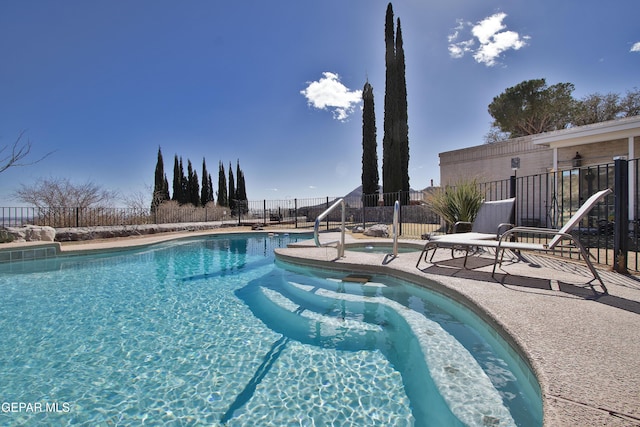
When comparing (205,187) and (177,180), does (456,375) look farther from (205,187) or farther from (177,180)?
(205,187)

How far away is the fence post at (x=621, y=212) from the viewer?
326cm

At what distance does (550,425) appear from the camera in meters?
0.93

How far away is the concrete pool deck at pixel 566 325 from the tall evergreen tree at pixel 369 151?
13076mm

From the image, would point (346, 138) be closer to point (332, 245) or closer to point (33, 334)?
point (332, 245)

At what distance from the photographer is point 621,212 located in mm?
3246

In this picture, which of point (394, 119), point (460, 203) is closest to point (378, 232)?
point (460, 203)

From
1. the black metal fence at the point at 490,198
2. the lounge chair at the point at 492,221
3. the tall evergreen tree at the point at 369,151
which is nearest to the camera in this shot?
the lounge chair at the point at 492,221

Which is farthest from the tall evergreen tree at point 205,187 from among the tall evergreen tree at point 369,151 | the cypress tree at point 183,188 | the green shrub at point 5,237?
the green shrub at point 5,237

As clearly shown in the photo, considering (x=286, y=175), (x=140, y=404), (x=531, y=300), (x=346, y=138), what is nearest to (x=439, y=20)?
(x=346, y=138)

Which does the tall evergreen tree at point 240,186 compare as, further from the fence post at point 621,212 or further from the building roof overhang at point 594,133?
the fence post at point 621,212

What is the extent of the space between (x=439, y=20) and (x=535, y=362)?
38.1ft

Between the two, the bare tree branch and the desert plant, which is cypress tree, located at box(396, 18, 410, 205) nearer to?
the desert plant

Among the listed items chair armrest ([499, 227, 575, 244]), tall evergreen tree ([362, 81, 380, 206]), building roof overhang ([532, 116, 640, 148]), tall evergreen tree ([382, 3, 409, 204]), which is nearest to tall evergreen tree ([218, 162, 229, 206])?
tall evergreen tree ([362, 81, 380, 206])

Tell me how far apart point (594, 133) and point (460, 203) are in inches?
174
